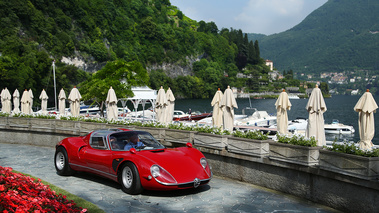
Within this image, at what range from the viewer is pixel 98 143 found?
32.9 feet

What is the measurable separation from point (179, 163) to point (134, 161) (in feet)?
3.69

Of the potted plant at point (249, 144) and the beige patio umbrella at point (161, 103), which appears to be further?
the beige patio umbrella at point (161, 103)

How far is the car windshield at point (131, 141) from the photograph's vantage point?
9.53 metres

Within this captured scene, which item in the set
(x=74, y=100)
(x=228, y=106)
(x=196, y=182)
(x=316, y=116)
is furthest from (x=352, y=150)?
(x=74, y=100)

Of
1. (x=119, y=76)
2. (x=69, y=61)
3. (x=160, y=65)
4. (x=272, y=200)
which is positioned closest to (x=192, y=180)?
(x=272, y=200)

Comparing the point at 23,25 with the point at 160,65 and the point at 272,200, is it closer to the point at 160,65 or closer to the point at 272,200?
the point at 160,65

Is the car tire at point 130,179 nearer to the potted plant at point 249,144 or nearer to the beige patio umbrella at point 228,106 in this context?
the potted plant at point 249,144

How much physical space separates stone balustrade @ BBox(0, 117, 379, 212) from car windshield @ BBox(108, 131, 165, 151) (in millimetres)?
2294

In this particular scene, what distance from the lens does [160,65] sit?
174 meters

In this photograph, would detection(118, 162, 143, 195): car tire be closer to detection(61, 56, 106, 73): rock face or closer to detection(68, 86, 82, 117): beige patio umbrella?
detection(68, 86, 82, 117): beige patio umbrella

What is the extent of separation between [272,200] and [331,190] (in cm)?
141

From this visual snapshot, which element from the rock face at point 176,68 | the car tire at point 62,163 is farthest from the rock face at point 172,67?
the car tire at point 62,163

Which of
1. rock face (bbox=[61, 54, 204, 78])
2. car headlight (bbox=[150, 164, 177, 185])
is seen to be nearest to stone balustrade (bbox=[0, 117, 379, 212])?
car headlight (bbox=[150, 164, 177, 185])

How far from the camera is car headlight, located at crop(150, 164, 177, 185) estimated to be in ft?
27.0
